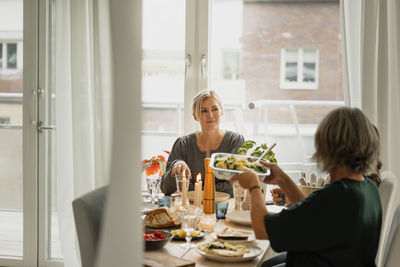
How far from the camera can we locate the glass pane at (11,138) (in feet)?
12.1

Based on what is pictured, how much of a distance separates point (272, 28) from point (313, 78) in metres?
0.48

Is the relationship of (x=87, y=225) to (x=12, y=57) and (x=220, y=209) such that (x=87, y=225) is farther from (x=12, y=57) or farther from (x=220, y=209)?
(x=12, y=57)

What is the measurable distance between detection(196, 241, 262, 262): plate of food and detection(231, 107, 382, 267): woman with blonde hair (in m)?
0.08

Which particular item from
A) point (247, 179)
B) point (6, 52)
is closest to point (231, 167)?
point (247, 179)

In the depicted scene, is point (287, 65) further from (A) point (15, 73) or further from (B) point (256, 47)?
(A) point (15, 73)

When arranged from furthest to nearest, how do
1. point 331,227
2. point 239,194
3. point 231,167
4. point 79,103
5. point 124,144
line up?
point 79,103 < point 239,194 < point 231,167 < point 331,227 < point 124,144

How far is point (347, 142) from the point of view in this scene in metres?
1.58

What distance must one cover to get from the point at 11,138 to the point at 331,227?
289 centimetres

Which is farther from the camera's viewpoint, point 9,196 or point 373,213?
point 9,196

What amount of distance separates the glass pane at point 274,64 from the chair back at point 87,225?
1908 millimetres

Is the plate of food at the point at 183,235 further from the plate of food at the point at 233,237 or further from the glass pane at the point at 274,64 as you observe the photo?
the glass pane at the point at 274,64

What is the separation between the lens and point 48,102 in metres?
3.62

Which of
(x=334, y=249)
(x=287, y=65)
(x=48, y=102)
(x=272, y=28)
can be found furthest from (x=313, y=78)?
Answer: (x=334, y=249)

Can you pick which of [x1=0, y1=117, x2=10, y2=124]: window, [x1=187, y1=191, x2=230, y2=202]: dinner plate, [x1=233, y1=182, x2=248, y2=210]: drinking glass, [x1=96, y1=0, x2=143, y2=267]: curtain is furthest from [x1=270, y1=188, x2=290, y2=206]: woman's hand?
[x1=0, y1=117, x2=10, y2=124]: window
